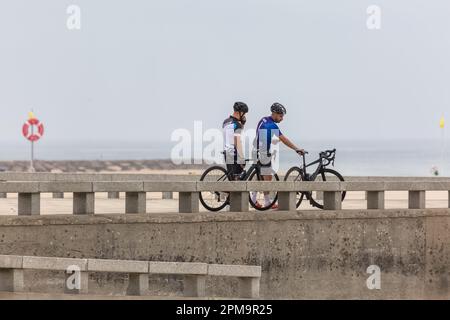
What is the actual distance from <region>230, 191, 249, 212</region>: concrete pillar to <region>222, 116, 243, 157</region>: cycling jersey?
1179 mm

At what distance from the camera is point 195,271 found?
15961 millimetres

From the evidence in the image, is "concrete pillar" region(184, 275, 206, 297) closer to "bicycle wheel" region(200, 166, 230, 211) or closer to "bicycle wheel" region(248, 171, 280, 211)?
"bicycle wheel" region(200, 166, 230, 211)

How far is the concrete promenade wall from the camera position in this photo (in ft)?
60.6

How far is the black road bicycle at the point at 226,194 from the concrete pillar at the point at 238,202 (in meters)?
0.48

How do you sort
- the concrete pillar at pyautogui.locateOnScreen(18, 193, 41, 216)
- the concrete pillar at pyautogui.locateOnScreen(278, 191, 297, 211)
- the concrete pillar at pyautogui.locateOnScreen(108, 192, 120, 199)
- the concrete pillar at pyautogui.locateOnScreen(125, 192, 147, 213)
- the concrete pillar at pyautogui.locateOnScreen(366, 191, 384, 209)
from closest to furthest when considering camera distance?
the concrete pillar at pyautogui.locateOnScreen(18, 193, 41, 216) → the concrete pillar at pyautogui.locateOnScreen(125, 192, 147, 213) → the concrete pillar at pyautogui.locateOnScreen(278, 191, 297, 211) → the concrete pillar at pyautogui.locateOnScreen(366, 191, 384, 209) → the concrete pillar at pyautogui.locateOnScreen(108, 192, 120, 199)

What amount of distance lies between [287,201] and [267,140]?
1.09 meters

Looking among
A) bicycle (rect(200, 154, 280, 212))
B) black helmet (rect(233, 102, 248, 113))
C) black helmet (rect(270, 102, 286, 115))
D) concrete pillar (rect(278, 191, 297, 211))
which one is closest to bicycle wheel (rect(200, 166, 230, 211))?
bicycle (rect(200, 154, 280, 212))

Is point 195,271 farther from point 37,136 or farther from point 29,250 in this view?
point 37,136

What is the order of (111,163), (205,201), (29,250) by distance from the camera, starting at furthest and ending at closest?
(111,163) → (205,201) → (29,250)

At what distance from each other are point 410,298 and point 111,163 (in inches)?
4015

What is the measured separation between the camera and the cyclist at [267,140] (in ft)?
68.8

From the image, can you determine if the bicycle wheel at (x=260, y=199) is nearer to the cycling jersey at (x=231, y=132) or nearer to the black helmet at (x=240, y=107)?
the cycling jersey at (x=231, y=132)

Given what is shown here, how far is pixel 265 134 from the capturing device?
68.9 ft
